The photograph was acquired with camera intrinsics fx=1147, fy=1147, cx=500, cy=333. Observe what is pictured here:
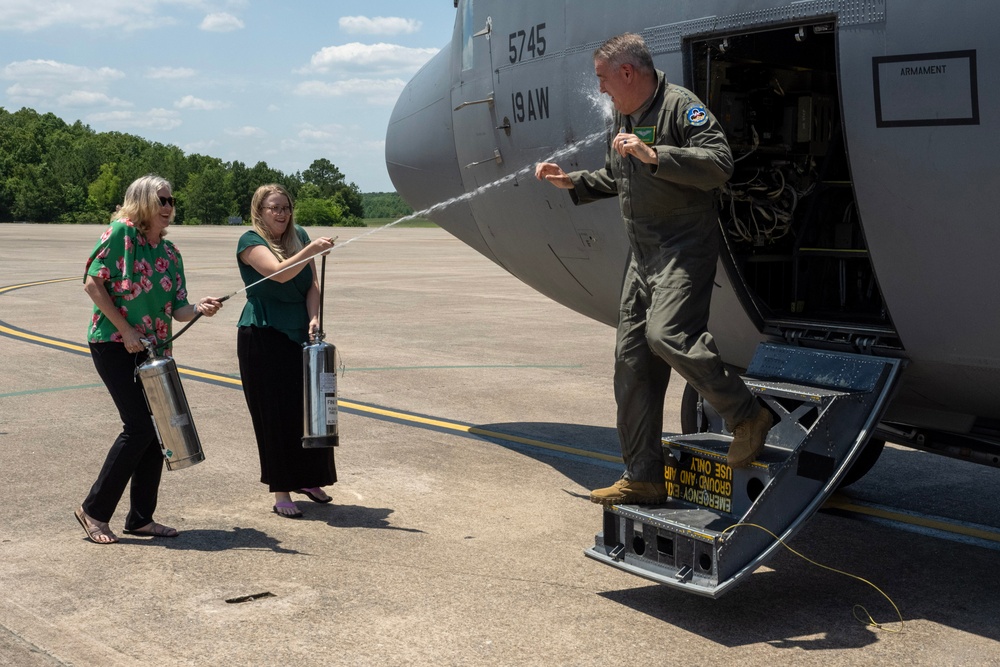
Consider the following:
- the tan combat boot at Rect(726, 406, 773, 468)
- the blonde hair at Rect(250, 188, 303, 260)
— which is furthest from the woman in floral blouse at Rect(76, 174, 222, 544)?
the tan combat boot at Rect(726, 406, 773, 468)

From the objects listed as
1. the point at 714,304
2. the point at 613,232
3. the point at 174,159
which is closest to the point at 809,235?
the point at 714,304

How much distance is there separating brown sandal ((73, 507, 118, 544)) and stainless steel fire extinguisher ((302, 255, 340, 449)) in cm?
111

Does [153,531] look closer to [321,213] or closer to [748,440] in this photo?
[748,440]

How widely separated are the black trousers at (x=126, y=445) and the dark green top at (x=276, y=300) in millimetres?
779

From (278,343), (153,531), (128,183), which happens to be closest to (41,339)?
(278,343)

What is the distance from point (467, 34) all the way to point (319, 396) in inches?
103

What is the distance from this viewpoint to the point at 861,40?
462cm

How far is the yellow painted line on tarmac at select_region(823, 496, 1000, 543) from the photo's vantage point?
254 inches

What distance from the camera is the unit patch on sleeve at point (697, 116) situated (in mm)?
4852

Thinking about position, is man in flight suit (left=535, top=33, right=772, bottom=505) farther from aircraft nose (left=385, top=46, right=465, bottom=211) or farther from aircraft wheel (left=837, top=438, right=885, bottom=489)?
aircraft nose (left=385, top=46, right=465, bottom=211)

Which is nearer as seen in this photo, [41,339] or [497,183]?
[497,183]

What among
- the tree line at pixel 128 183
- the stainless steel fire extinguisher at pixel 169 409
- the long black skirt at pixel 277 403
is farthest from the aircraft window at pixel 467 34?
the tree line at pixel 128 183

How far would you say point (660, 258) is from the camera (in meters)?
4.96

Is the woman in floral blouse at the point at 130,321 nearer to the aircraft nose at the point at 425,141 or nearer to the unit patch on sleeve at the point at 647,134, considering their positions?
the aircraft nose at the point at 425,141
